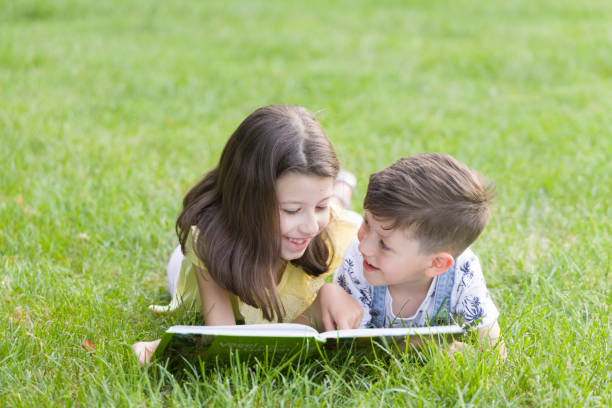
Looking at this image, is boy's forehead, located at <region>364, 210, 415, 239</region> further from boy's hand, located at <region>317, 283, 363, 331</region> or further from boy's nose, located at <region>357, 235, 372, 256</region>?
boy's hand, located at <region>317, 283, 363, 331</region>

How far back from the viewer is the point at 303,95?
6.12 meters

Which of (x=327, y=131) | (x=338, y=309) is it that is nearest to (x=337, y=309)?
(x=338, y=309)

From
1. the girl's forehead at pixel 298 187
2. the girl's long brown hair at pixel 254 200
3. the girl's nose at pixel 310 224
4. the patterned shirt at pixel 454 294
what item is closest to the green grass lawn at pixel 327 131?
the patterned shirt at pixel 454 294

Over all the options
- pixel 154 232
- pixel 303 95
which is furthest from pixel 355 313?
pixel 303 95

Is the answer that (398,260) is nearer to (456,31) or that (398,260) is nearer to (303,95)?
(303,95)

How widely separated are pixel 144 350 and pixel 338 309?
2.47 ft

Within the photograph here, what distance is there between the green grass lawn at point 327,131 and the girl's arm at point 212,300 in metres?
0.24

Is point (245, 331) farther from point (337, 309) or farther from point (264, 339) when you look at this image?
point (337, 309)

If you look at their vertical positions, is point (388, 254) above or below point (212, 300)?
above

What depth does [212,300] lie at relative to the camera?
273cm

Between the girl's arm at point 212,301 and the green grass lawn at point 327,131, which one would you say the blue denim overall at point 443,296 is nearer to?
the green grass lawn at point 327,131

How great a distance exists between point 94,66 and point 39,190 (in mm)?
3211

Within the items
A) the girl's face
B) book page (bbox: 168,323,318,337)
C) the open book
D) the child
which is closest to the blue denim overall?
the child

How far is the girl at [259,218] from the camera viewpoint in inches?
98.3
